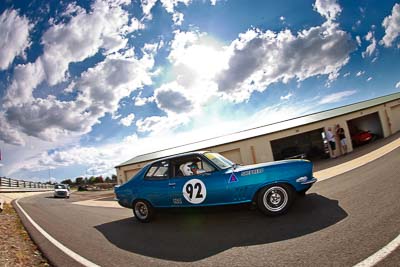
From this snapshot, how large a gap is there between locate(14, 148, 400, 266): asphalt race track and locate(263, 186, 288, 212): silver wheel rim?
0.76 feet

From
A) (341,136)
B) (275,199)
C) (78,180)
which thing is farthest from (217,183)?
(78,180)

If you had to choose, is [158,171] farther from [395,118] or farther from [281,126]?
[395,118]

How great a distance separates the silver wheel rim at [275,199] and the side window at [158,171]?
2.43m

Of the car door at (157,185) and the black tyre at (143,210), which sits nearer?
the car door at (157,185)

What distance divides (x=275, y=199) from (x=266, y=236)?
1.06 meters

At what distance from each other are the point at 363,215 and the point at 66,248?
19.6ft

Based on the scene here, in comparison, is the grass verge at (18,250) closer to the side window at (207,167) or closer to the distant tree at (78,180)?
the side window at (207,167)

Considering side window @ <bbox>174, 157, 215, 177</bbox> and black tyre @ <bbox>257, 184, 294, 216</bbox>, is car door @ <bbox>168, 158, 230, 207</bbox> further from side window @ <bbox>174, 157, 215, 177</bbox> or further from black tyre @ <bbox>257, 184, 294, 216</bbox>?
black tyre @ <bbox>257, 184, 294, 216</bbox>

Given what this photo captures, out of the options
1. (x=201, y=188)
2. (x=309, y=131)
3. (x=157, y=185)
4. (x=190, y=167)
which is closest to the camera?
(x=201, y=188)

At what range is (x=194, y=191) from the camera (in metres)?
5.14

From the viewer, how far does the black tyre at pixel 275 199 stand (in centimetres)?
462

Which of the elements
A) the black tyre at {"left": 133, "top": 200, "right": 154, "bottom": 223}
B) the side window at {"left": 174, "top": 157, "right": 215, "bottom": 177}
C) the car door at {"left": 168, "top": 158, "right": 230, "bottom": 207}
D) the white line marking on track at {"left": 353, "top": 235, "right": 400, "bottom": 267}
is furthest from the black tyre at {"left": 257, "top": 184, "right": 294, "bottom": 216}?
the black tyre at {"left": 133, "top": 200, "right": 154, "bottom": 223}

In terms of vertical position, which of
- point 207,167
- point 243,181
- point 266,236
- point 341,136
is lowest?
point 266,236

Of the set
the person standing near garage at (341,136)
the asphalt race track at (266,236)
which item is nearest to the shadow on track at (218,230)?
the asphalt race track at (266,236)
